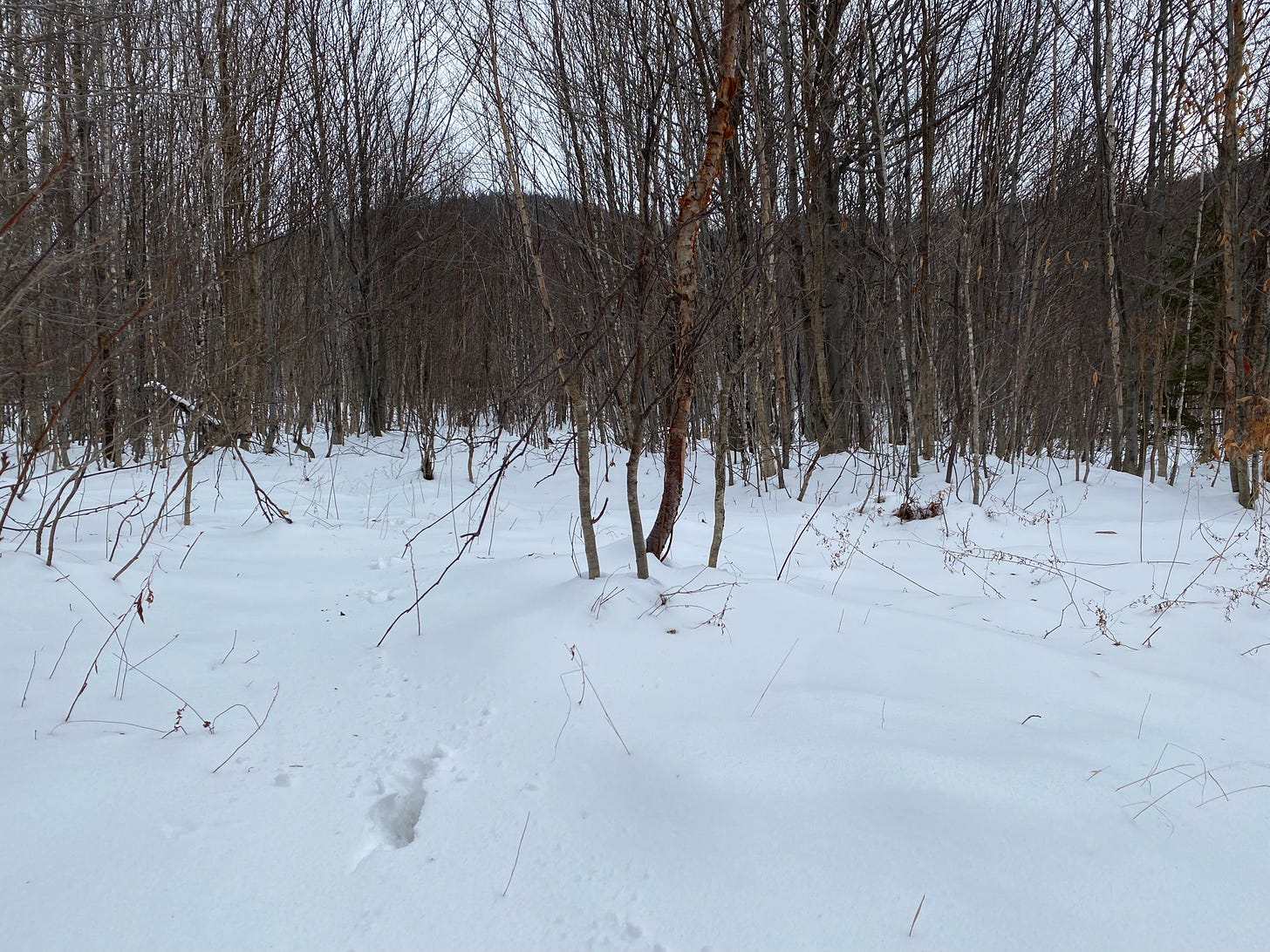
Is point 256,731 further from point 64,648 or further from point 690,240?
point 690,240

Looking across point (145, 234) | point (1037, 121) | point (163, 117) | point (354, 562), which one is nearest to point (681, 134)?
point (354, 562)

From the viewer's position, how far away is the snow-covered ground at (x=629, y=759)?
1337mm

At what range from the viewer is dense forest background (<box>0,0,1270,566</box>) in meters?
4.16

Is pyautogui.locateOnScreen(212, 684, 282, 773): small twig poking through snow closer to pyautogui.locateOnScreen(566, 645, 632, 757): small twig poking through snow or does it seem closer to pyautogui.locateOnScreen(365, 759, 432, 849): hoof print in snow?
pyautogui.locateOnScreen(365, 759, 432, 849): hoof print in snow

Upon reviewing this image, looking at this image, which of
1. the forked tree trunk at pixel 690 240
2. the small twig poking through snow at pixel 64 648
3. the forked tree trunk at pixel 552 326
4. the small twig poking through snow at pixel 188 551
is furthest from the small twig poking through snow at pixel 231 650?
the forked tree trunk at pixel 690 240

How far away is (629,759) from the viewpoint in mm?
1893

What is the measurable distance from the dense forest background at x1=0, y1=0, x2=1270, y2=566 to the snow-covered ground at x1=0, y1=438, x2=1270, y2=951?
2.72ft

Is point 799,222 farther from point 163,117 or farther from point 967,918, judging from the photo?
point 967,918

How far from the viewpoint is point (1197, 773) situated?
1676 millimetres

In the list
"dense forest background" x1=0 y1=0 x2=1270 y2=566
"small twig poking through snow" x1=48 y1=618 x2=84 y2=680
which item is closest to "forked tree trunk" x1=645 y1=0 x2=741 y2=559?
"dense forest background" x1=0 y1=0 x2=1270 y2=566

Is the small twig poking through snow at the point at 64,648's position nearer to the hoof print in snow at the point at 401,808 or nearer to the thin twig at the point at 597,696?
the hoof print in snow at the point at 401,808

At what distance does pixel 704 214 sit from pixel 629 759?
1.97 meters

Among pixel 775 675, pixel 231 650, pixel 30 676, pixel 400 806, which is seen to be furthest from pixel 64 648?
pixel 775 675

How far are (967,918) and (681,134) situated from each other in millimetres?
4487
